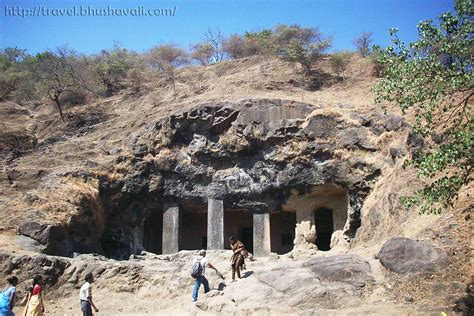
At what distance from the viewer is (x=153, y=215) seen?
23.9 metres

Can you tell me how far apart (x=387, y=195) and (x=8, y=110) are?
27930 millimetres

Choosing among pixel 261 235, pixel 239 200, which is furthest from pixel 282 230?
pixel 239 200

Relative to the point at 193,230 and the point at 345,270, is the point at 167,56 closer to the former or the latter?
the point at 193,230

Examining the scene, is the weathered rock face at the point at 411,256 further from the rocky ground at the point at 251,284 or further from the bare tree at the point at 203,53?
the bare tree at the point at 203,53

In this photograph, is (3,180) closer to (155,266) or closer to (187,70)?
(155,266)

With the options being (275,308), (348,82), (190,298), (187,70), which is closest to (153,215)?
(190,298)

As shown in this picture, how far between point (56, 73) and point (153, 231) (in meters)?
17.6

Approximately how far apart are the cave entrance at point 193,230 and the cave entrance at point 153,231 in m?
1.18

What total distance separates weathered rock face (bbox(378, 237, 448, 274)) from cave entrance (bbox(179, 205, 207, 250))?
13686mm

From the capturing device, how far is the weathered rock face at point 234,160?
2080 cm

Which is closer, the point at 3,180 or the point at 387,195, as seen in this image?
the point at 387,195

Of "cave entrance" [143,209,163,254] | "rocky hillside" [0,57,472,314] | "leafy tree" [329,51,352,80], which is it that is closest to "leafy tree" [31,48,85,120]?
"rocky hillside" [0,57,472,314]

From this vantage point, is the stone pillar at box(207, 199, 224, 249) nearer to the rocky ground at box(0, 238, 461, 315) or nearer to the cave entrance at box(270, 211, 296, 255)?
the cave entrance at box(270, 211, 296, 255)

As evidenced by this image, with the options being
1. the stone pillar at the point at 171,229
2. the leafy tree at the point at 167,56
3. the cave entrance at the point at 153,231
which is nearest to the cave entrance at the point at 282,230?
the stone pillar at the point at 171,229
